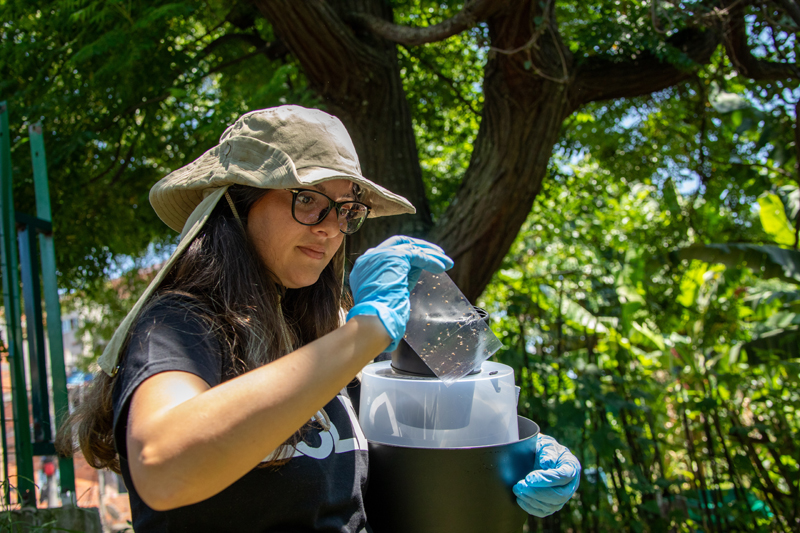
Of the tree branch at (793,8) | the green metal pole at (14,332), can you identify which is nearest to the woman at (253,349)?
the green metal pole at (14,332)

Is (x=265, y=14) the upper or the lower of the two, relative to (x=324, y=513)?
upper

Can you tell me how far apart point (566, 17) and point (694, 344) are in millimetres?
3355

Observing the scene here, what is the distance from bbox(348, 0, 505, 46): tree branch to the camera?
3016mm

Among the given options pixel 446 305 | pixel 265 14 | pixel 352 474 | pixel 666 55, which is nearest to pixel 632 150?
pixel 666 55

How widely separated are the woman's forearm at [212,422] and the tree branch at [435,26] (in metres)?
2.63

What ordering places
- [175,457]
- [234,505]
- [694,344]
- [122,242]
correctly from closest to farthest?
[175,457], [234,505], [122,242], [694,344]

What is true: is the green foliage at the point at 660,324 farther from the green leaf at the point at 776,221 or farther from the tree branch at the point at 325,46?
the tree branch at the point at 325,46

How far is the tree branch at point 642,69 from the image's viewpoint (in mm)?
3512

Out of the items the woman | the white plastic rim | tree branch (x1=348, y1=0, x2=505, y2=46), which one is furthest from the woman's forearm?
tree branch (x1=348, y1=0, x2=505, y2=46)

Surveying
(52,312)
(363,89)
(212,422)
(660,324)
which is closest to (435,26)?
(363,89)

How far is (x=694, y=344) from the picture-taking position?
5.43 m

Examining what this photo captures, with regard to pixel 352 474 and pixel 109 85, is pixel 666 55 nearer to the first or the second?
pixel 352 474

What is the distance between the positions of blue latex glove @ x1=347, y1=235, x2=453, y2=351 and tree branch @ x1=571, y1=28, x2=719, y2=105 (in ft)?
8.61

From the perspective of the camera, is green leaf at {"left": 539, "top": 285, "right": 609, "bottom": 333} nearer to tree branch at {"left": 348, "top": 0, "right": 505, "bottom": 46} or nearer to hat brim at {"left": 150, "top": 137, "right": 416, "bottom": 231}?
tree branch at {"left": 348, "top": 0, "right": 505, "bottom": 46}
